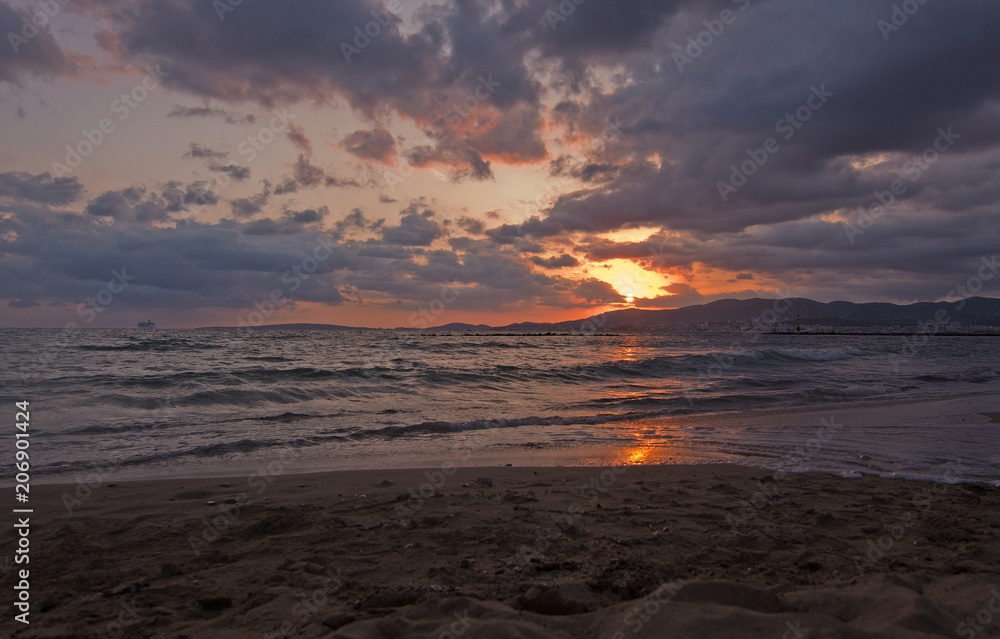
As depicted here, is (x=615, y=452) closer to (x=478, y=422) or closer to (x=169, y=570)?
(x=478, y=422)

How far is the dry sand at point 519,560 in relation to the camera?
2938mm

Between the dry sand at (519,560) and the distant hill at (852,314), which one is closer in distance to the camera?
the dry sand at (519,560)

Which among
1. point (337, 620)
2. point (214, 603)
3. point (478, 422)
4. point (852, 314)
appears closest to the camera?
point (337, 620)

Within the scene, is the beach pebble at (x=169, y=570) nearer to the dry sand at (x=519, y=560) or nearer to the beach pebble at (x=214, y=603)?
the dry sand at (x=519, y=560)

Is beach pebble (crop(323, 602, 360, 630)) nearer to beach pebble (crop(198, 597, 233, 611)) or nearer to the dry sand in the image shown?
the dry sand

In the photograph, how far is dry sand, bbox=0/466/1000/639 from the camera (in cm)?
294

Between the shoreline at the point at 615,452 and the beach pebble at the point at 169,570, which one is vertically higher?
the beach pebble at the point at 169,570

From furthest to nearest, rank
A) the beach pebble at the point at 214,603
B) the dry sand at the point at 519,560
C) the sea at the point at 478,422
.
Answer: the sea at the point at 478,422 < the beach pebble at the point at 214,603 < the dry sand at the point at 519,560

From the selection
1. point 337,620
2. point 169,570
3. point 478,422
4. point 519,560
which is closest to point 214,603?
point 169,570

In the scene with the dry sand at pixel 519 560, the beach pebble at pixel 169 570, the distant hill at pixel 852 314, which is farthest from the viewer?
the distant hill at pixel 852 314

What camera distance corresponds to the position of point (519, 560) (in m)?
3.82

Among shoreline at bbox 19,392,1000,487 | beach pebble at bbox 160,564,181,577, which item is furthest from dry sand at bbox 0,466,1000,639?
shoreline at bbox 19,392,1000,487

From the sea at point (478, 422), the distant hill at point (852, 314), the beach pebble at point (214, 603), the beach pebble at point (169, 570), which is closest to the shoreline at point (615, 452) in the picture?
the sea at point (478, 422)

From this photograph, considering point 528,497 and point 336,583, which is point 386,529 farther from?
point 528,497
